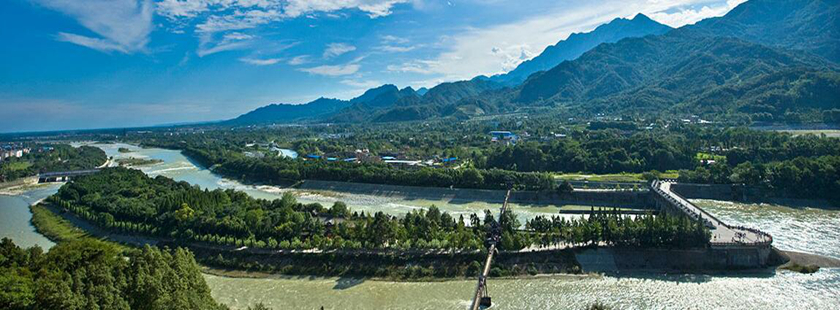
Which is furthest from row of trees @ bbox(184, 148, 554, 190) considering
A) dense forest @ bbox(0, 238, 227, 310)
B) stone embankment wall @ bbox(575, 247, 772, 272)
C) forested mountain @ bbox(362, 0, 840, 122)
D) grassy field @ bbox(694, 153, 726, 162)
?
forested mountain @ bbox(362, 0, 840, 122)

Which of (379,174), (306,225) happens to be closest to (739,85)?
(379,174)

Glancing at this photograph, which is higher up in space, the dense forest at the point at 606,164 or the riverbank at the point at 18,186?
the dense forest at the point at 606,164

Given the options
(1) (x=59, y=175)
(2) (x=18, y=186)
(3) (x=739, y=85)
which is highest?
(3) (x=739, y=85)

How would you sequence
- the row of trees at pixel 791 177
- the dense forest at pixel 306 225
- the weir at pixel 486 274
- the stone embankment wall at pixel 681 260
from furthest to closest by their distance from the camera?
the row of trees at pixel 791 177, the dense forest at pixel 306 225, the stone embankment wall at pixel 681 260, the weir at pixel 486 274

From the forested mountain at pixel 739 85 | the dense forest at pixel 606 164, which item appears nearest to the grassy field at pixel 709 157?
the dense forest at pixel 606 164

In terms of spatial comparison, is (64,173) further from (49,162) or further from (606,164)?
(606,164)

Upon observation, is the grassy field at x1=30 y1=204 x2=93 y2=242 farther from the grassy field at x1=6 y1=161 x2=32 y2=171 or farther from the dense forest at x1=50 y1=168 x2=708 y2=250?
the grassy field at x1=6 y1=161 x2=32 y2=171

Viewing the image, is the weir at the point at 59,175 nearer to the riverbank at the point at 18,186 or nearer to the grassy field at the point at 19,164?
the riverbank at the point at 18,186
